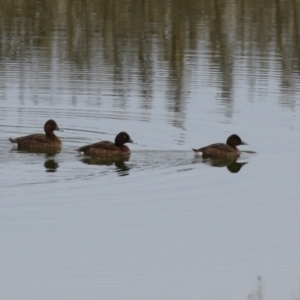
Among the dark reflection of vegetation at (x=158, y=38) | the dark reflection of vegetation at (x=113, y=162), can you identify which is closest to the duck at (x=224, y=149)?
the dark reflection of vegetation at (x=113, y=162)

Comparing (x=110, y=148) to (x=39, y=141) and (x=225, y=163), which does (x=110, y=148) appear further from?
(x=225, y=163)

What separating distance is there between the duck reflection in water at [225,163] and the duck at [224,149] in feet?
0.19

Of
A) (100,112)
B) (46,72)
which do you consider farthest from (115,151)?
(46,72)

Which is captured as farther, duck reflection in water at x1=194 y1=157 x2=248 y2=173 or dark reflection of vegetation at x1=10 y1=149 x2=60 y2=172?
duck reflection in water at x1=194 y1=157 x2=248 y2=173

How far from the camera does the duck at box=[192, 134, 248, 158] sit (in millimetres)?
15516

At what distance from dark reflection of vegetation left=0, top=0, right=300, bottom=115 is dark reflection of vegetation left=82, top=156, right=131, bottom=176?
2275 millimetres

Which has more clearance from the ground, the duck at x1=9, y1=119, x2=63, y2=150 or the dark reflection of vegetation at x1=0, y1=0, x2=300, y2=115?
the dark reflection of vegetation at x1=0, y1=0, x2=300, y2=115

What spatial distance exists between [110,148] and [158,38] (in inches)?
441

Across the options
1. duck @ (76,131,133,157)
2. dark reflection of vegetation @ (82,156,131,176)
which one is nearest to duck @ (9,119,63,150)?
duck @ (76,131,133,157)

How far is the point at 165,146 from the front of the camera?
52.3 feet

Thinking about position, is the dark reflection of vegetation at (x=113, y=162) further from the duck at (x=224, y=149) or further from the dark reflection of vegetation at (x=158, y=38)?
the dark reflection of vegetation at (x=158, y=38)

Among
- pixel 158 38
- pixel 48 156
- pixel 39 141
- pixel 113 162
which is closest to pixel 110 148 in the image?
pixel 113 162

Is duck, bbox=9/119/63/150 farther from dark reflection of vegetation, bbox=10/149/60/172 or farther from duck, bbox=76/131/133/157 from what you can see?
duck, bbox=76/131/133/157

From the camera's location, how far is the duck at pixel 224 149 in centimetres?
1552
